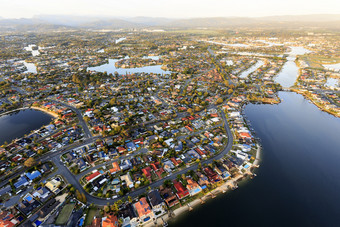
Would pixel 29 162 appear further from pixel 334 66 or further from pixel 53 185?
pixel 334 66

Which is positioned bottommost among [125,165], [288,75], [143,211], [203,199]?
[203,199]

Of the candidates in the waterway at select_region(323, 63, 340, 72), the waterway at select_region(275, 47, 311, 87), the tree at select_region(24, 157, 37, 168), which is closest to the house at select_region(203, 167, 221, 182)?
the tree at select_region(24, 157, 37, 168)

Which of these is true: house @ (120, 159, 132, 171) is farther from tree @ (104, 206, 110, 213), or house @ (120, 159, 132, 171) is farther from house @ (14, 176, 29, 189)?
house @ (14, 176, 29, 189)

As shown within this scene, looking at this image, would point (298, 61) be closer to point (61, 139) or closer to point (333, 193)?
point (333, 193)

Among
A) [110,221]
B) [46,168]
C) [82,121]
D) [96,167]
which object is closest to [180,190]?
Result: [110,221]

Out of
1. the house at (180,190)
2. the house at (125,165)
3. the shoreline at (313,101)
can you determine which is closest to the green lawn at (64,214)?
the house at (125,165)

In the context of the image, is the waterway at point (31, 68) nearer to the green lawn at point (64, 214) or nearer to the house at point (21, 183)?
the house at point (21, 183)
